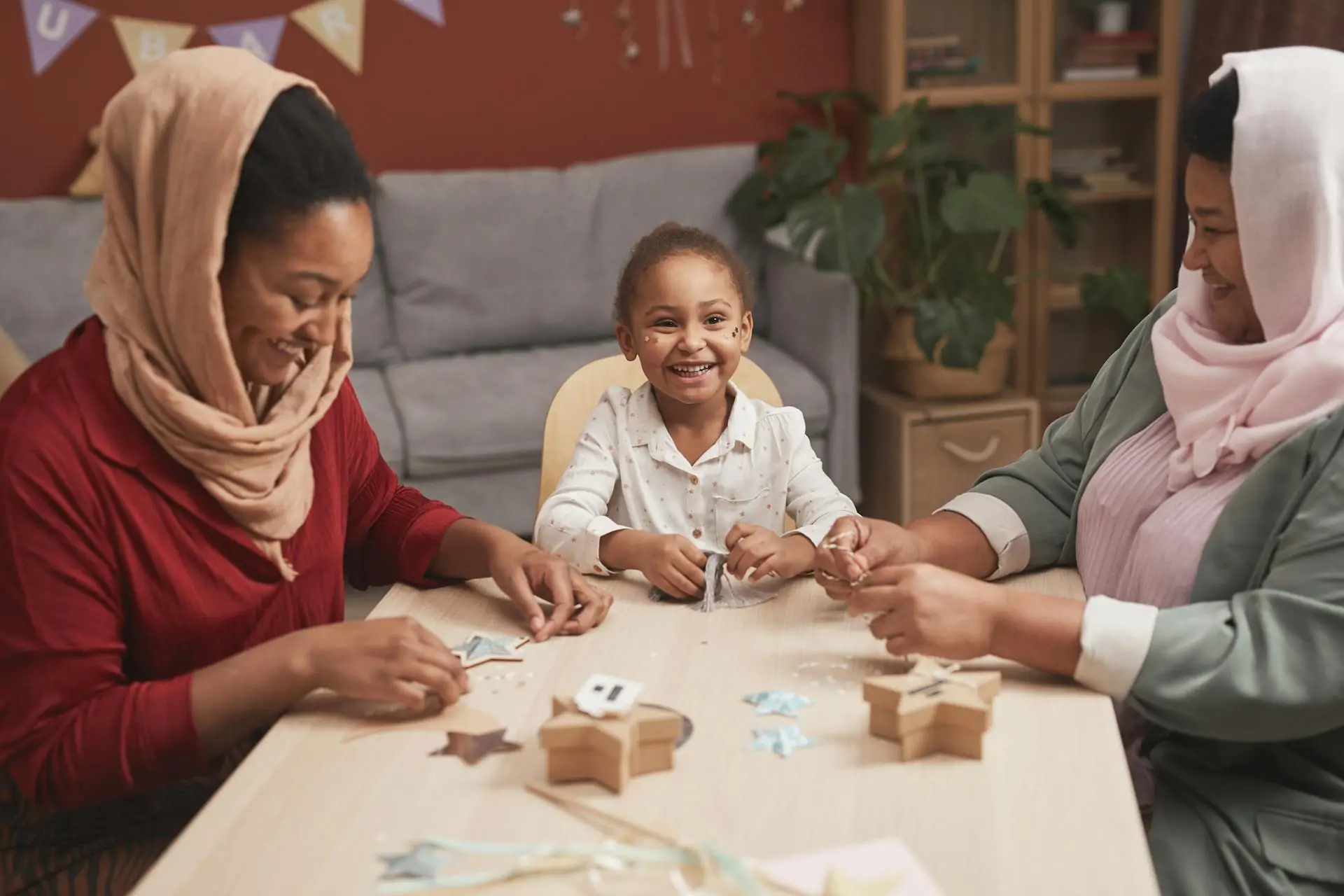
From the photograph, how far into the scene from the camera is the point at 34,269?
3656mm

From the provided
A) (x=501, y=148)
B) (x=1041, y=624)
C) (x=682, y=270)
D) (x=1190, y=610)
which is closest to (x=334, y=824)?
(x=1041, y=624)

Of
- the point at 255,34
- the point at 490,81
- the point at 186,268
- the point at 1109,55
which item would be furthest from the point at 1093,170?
the point at 186,268

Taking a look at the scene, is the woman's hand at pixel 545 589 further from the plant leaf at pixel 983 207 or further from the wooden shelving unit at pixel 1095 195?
the wooden shelving unit at pixel 1095 195

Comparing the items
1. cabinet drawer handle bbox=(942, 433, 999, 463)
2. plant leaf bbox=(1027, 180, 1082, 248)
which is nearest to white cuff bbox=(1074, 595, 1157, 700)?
cabinet drawer handle bbox=(942, 433, 999, 463)

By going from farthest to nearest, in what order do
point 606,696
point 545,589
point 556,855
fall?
point 545,589 < point 606,696 < point 556,855

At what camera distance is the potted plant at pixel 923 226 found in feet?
12.1

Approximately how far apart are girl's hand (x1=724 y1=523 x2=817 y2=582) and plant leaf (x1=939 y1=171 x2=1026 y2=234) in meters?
2.33

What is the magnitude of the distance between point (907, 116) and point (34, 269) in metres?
2.51

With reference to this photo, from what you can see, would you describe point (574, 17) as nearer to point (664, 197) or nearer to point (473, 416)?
point (664, 197)

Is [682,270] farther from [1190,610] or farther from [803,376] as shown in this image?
[803,376]

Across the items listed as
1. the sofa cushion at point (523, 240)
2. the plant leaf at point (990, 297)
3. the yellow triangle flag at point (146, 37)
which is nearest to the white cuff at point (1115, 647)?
the plant leaf at point (990, 297)

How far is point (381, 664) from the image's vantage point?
1.24 meters

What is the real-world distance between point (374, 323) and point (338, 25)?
1021 millimetres

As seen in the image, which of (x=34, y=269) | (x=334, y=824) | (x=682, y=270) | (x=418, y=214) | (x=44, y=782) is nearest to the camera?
(x=334, y=824)
